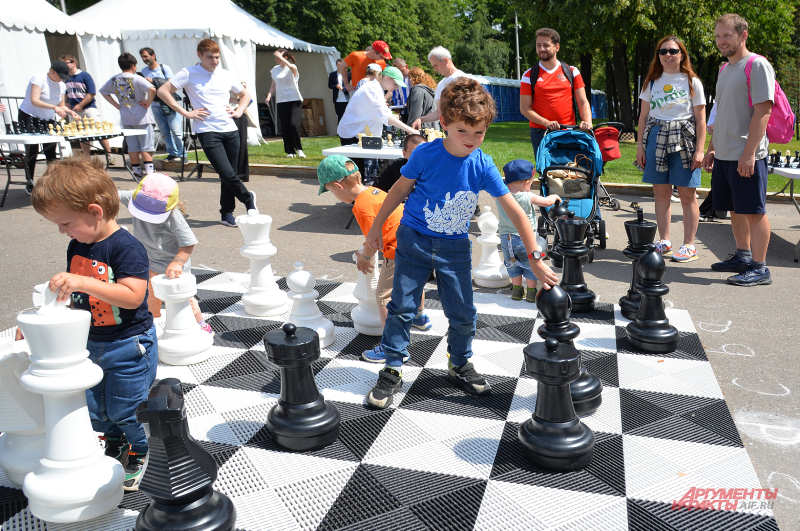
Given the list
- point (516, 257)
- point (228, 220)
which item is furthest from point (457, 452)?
point (228, 220)

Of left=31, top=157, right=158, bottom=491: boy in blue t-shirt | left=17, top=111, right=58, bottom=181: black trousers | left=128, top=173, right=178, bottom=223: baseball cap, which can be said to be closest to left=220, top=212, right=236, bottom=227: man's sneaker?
left=17, top=111, right=58, bottom=181: black trousers

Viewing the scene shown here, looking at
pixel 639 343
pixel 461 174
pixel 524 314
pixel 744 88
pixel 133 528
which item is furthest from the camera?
pixel 744 88

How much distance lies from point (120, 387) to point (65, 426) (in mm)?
255

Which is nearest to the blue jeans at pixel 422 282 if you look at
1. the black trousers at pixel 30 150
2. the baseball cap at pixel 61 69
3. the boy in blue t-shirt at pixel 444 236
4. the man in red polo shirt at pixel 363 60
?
the boy in blue t-shirt at pixel 444 236

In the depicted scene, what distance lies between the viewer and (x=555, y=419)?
2.17 metres

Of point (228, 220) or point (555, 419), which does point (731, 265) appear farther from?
point (228, 220)

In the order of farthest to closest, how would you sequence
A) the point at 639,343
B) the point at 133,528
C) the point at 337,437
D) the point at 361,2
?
the point at 361,2 → the point at 639,343 → the point at 337,437 → the point at 133,528

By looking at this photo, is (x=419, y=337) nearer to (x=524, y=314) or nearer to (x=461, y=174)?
(x=524, y=314)

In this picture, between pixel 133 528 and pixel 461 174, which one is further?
pixel 461 174

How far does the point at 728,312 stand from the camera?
383 centimetres

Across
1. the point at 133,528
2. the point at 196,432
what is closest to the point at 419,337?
the point at 196,432

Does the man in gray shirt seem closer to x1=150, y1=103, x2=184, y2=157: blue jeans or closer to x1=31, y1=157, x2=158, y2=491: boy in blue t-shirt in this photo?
x1=31, y1=157, x2=158, y2=491: boy in blue t-shirt

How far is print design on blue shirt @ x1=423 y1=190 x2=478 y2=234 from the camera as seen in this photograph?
2.61 metres

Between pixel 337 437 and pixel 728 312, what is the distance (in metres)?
2.69
